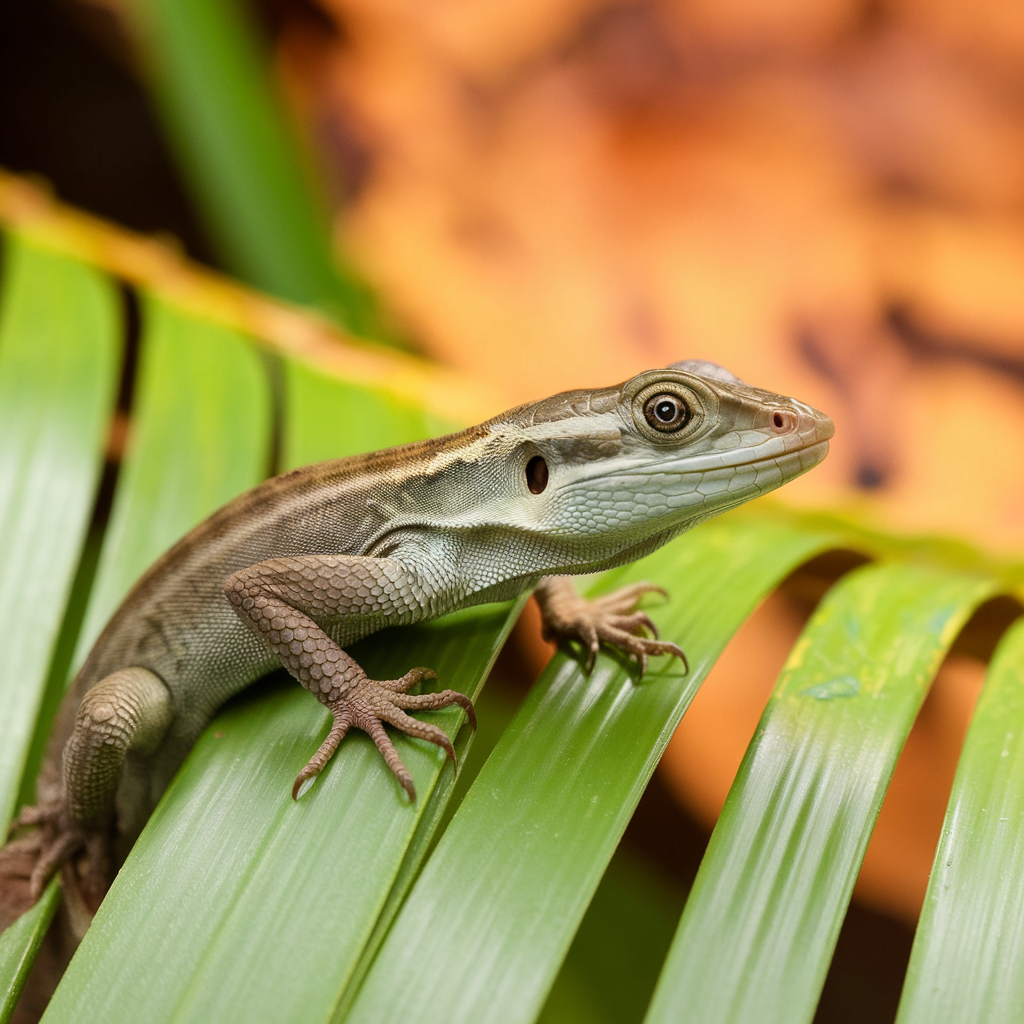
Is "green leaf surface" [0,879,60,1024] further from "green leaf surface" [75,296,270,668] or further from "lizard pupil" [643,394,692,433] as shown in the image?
"lizard pupil" [643,394,692,433]

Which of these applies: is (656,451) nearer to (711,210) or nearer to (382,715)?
(382,715)

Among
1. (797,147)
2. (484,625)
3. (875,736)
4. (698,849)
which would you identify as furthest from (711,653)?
(797,147)

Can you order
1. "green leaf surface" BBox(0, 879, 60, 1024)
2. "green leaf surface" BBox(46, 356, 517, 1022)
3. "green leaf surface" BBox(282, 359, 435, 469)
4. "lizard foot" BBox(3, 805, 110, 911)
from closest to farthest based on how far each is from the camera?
"green leaf surface" BBox(46, 356, 517, 1022) < "green leaf surface" BBox(0, 879, 60, 1024) < "lizard foot" BBox(3, 805, 110, 911) < "green leaf surface" BBox(282, 359, 435, 469)

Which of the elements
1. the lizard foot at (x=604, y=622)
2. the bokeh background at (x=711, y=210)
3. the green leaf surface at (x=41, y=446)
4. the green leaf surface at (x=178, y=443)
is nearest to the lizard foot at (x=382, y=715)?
the lizard foot at (x=604, y=622)

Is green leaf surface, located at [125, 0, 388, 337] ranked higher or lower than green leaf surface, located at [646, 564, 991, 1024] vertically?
higher

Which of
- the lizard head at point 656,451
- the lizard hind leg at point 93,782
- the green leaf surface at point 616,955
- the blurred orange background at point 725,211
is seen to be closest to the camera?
the lizard head at point 656,451

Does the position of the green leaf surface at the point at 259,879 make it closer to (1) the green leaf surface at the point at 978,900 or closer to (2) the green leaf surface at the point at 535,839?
(2) the green leaf surface at the point at 535,839

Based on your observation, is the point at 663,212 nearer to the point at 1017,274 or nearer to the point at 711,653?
the point at 1017,274

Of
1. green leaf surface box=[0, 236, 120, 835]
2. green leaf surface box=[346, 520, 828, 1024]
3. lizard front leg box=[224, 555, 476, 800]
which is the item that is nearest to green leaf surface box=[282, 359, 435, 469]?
green leaf surface box=[0, 236, 120, 835]
